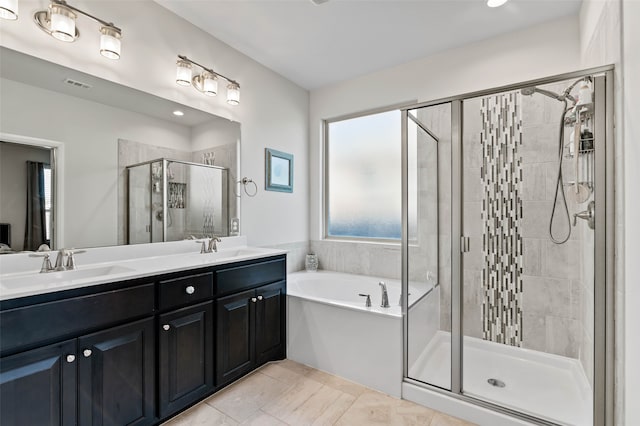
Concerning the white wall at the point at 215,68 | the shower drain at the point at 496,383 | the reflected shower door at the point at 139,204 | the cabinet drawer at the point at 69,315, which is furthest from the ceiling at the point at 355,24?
the shower drain at the point at 496,383

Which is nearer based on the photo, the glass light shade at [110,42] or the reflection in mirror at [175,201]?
the glass light shade at [110,42]

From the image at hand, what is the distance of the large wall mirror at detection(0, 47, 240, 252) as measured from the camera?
1502 mm

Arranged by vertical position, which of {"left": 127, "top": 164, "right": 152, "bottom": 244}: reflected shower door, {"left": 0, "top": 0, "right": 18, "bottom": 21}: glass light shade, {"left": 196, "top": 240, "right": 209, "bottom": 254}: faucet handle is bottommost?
{"left": 196, "top": 240, "right": 209, "bottom": 254}: faucet handle

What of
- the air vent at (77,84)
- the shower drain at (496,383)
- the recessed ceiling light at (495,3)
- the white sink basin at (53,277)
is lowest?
the shower drain at (496,383)

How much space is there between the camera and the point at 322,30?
92.1 inches

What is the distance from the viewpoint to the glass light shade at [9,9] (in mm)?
1360

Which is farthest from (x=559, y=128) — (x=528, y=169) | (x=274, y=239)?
(x=274, y=239)

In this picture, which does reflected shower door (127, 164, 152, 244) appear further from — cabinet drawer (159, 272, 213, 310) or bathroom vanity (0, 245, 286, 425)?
cabinet drawer (159, 272, 213, 310)

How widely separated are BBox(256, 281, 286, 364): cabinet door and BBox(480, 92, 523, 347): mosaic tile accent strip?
165 cm

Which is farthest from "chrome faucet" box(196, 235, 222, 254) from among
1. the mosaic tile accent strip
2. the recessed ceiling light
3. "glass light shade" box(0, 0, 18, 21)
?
the recessed ceiling light

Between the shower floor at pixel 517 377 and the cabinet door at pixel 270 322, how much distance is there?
103 cm

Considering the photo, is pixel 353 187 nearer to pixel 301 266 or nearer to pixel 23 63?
pixel 301 266

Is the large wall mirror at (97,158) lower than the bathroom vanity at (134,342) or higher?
higher

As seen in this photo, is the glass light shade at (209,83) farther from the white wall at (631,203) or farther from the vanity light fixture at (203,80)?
the white wall at (631,203)
